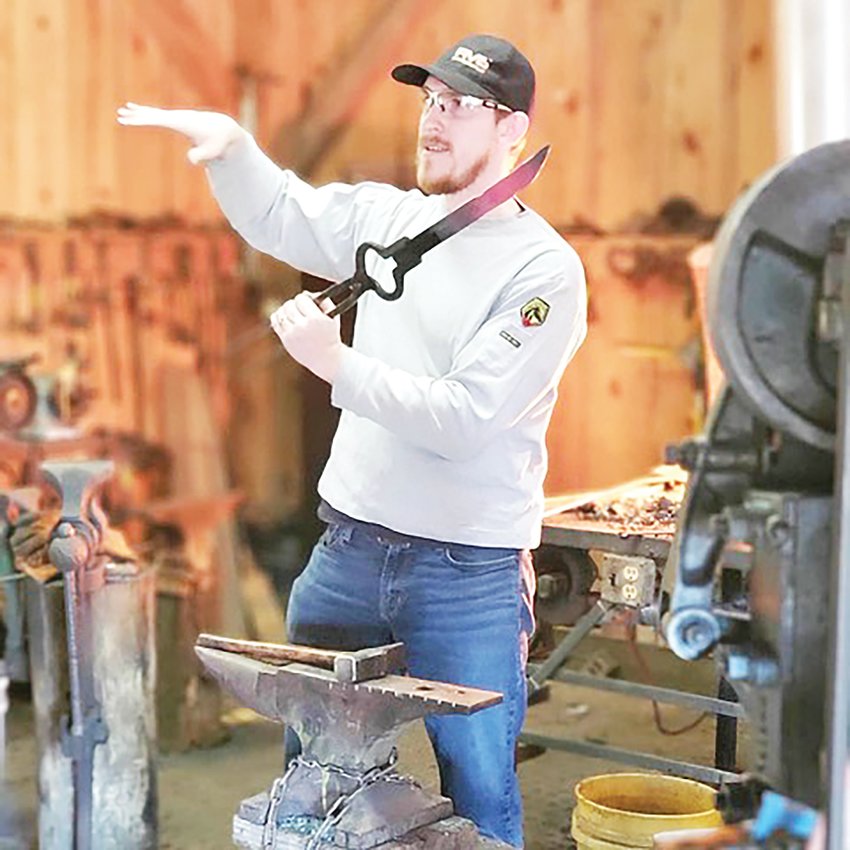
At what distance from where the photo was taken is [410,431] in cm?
199

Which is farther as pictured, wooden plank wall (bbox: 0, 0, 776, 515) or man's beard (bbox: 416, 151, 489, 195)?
wooden plank wall (bbox: 0, 0, 776, 515)

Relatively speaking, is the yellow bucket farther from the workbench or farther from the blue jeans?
the blue jeans

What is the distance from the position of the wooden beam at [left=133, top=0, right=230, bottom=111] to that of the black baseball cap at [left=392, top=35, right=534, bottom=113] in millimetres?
→ 2804

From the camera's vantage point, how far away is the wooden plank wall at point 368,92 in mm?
4215

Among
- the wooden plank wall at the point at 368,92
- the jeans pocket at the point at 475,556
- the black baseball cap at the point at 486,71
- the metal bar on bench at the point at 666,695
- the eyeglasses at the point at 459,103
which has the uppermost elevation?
the wooden plank wall at the point at 368,92

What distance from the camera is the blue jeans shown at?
7.02ft

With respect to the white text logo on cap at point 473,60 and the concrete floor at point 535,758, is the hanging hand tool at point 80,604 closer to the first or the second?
the concrete floor at point 535,758

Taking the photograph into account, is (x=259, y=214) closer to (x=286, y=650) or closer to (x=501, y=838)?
(x=286, y=650)

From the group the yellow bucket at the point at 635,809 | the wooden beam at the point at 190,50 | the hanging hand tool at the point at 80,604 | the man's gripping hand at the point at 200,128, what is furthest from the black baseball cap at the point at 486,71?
the wooden beam at the point at 190,50

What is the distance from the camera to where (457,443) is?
2010mm

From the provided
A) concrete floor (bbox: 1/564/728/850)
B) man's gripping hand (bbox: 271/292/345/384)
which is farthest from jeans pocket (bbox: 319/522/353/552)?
concrete floor (bbox: 1/564/728/850)

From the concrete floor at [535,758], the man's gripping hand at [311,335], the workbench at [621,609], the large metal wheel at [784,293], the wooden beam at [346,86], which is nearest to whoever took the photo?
the large metal wheel at [784,293]

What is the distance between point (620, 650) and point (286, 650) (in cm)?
171

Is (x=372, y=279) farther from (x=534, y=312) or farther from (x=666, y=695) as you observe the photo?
(x=666, y=695)
